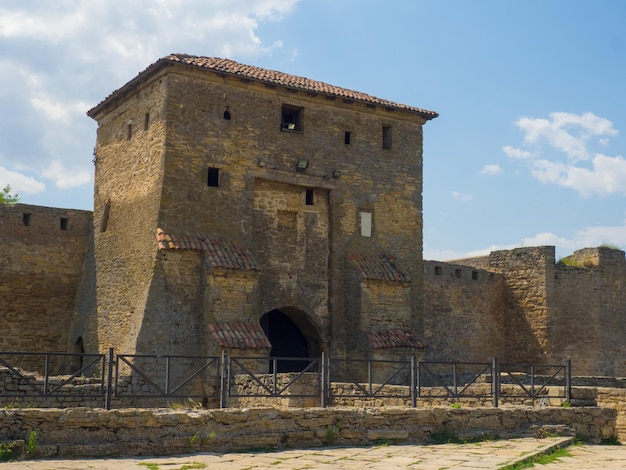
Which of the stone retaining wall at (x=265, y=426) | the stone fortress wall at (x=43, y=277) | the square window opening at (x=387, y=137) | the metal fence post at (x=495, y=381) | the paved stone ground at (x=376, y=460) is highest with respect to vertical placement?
the square window opening at (x=387, y=137)

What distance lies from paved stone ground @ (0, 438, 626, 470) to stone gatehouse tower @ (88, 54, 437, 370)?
7.33m

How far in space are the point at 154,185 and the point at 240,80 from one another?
3436 mm

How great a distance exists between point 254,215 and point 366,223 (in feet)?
10.9

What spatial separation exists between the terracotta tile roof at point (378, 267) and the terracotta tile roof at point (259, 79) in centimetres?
417

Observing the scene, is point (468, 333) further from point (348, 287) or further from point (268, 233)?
point (268, 233)

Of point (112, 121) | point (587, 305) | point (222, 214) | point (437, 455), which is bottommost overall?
point (437, 455)

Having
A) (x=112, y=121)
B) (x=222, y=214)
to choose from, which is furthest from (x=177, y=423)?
(x=112, y=121)

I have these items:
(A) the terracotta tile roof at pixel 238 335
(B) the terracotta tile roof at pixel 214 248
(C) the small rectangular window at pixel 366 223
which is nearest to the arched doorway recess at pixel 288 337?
(B) the terracotta tile roof at pixel 214 248

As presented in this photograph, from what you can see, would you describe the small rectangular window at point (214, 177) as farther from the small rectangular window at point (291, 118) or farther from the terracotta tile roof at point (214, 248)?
the small rectangular window at point (291, 118)

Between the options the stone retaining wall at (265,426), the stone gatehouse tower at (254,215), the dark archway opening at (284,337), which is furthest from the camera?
the dark archway opening at (284,337)

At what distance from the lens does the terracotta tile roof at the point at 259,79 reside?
20.4 meters

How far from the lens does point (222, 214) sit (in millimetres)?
20438

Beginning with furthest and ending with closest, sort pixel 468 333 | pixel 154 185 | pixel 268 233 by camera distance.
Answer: pixel 468 333 < pixel 268 233 < pixel 154 185

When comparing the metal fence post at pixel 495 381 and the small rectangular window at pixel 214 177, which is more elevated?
the small rectangular window at pixel 214 177
